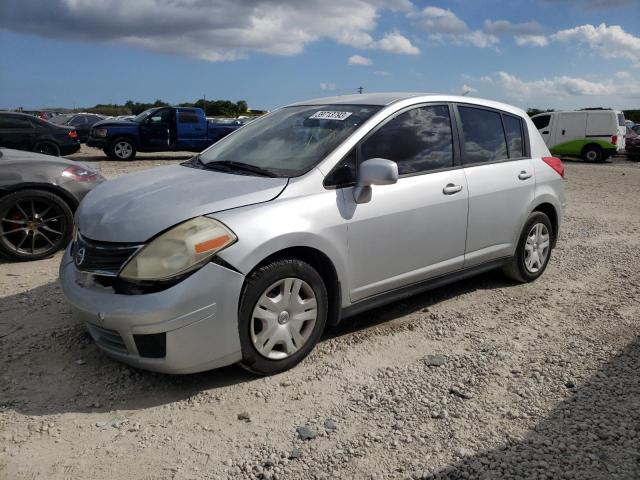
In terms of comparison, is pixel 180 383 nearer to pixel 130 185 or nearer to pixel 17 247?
pixel 130 185

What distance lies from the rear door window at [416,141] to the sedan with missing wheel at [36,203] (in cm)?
351

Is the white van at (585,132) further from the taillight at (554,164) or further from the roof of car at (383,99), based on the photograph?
the roof of car at (383,99)

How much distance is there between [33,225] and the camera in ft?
18.1

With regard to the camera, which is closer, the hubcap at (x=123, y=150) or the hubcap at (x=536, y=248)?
the hubcap at (x=536, y=248)

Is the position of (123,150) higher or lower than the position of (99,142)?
lower

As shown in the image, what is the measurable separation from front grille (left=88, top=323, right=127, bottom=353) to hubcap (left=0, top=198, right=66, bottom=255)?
2.88 metres

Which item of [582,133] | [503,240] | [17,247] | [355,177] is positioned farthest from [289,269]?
[582,133]

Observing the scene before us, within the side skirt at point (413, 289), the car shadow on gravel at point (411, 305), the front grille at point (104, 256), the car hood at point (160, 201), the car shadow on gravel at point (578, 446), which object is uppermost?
the car hood at point (160, 201)

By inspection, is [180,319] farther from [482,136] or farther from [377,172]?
[482,136]

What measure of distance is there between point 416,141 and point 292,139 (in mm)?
905

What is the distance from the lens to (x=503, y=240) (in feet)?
15.3

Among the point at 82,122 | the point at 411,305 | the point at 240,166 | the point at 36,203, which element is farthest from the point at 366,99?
the point at 82,122

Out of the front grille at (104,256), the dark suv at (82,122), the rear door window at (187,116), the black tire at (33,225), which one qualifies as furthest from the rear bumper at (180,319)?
the dark suv at (82,122)

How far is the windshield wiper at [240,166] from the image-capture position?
3.55 m
